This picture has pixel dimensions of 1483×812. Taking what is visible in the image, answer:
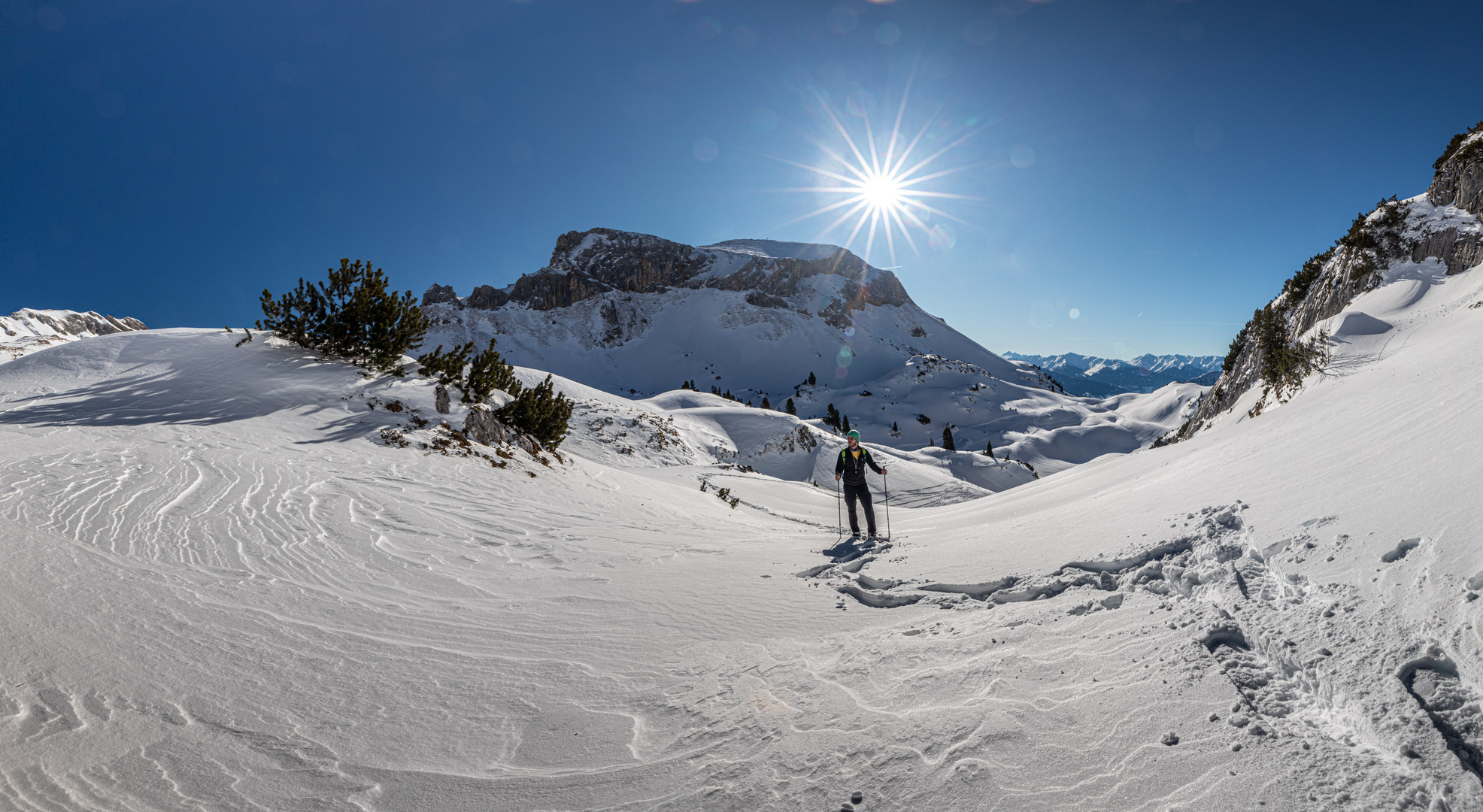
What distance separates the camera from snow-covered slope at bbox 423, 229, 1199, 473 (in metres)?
61.9

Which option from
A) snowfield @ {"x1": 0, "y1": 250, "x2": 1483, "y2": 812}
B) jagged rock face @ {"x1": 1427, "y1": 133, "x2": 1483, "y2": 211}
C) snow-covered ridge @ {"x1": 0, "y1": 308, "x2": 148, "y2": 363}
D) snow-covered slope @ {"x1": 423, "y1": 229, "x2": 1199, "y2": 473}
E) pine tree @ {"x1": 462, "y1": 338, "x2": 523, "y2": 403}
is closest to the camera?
snowfield @ {"x1": 0, "y1": 250, "x2": 1483, "y2": 812}

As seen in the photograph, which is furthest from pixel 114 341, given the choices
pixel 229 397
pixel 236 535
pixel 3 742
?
pixel 3 742

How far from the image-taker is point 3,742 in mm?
2189

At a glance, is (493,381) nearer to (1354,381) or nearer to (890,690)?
(890,690)

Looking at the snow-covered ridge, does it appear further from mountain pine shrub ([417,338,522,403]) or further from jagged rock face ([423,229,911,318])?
mountain pine shrub ([417,338,522,403])

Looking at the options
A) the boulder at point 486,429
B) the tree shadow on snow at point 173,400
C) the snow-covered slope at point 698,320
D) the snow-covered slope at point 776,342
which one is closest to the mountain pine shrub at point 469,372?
the boulder at point 486,429

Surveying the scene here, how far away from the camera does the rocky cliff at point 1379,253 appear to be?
12.8 metres

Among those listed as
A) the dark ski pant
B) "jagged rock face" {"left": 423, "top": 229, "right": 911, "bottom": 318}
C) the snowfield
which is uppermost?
"jagged rock face" {"left": 423, "top": 229, "right": 911, "bottom": 318}

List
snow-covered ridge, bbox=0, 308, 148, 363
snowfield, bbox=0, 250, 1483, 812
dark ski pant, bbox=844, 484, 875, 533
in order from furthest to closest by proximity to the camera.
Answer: snow-covered ridge, bbox=0, 308, 148, 363, dark ski pant, bbox=844, 484, 875, 533, snowfield, bbox=0, 250, 1483, 812

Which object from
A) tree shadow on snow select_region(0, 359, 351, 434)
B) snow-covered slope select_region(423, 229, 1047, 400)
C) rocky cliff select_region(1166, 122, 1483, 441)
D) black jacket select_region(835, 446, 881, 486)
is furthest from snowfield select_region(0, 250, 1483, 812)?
snow-covered slope select_region(423, 229, 1047, 400)

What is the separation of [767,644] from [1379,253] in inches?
839

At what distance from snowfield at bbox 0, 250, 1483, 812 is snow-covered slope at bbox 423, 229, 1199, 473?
1859 inches

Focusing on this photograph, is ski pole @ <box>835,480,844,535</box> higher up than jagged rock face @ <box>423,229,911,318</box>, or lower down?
lower down

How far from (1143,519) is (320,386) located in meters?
13.5
